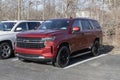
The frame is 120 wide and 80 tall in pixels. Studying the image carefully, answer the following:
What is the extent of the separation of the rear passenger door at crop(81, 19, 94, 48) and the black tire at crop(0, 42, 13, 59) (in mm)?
3461

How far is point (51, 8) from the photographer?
108 ft

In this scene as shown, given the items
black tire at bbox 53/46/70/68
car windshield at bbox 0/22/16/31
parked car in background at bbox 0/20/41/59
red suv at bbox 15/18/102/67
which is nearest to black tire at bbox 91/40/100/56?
red suv at bbox 15/18/102/67

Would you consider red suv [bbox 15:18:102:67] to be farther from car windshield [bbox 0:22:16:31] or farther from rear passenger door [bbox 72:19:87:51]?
car windshield [bbox 0:22:16:31]

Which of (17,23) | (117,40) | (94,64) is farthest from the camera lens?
(117,40)

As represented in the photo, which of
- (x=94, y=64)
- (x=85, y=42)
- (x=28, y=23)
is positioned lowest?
(x=94, y=64)

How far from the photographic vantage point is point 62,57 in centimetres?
933

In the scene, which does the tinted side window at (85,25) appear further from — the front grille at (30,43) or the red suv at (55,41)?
the front grille at (30,43)

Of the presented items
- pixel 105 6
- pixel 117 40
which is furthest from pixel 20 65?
pixel 105 6

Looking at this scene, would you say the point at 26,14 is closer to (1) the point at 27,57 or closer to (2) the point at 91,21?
(2) the point at 91,21

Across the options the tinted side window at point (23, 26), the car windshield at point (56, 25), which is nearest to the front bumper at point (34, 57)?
the car windshield at point (56, 25)

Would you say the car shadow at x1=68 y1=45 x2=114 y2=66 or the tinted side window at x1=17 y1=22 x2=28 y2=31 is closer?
the car shadow at x1=68 y1=45 x2=114 y2=66

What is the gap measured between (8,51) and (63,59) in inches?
120

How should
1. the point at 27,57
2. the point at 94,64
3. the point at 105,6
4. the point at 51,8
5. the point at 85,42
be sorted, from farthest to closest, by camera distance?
the point at 51,8
the point at 105,6
the point at 85,42
the point at 94,64
the point at 27,57

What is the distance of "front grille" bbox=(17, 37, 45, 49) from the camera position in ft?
29.0
